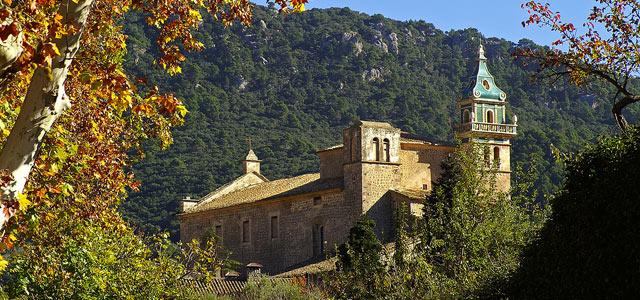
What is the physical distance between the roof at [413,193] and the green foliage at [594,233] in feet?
83.2

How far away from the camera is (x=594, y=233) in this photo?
12.1 metres

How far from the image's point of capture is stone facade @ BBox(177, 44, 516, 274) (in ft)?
134

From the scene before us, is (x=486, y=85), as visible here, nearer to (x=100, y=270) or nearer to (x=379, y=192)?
(x=379, y=192)

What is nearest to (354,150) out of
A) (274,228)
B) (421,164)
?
(421,164)

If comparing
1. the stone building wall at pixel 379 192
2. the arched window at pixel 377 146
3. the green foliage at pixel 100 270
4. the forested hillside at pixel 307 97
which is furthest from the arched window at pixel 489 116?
the green foliage at pixel 100 270

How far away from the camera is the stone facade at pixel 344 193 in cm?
4093

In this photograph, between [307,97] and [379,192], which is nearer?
[379,192]

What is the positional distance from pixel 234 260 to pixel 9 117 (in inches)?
1442

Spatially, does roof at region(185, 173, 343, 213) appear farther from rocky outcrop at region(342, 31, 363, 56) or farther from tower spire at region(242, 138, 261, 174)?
rocky outcrop at region(342, 31, 363, 56)

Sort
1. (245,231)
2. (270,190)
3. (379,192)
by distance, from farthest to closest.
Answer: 1. (245,231)
2. (270,190)
3. (379,192)

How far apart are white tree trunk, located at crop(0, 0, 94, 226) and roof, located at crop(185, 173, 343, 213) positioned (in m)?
33.7

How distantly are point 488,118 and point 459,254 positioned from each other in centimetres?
3288

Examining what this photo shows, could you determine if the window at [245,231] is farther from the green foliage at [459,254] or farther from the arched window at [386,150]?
the green foliage at [459,254]

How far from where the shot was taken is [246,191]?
5031 cm
